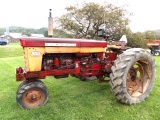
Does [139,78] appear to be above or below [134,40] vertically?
below

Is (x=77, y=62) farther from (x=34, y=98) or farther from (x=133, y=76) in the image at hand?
(x=133, y=76)

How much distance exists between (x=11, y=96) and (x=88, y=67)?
1.86m

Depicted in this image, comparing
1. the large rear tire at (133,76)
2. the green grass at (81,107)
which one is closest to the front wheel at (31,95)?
the green grass at (81,107)

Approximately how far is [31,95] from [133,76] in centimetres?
228

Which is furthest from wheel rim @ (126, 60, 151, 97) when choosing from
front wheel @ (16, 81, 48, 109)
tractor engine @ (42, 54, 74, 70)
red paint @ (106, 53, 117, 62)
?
front wheel @ (16, 81, 48, 109)

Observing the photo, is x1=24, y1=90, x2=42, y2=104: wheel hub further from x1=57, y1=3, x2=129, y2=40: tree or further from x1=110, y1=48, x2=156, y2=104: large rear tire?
x1=57, y1=3, x2=129, y2=40: tree

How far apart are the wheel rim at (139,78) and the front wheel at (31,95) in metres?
1.86

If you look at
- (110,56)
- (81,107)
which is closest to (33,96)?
(81,107)

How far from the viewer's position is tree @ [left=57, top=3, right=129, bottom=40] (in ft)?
36.8

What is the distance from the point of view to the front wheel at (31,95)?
3.21 m

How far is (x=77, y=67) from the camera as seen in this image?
3.70 m

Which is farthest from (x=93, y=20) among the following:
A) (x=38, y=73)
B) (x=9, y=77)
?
(x=38, y=73)

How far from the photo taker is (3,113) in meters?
3.22

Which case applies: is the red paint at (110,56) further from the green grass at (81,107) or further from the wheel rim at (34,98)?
the wheel rim at (34,98)
